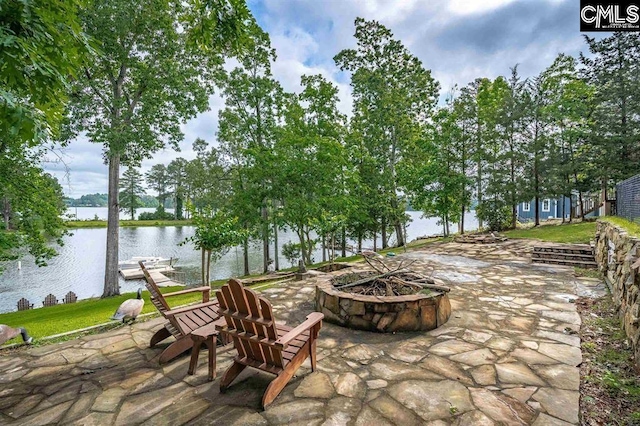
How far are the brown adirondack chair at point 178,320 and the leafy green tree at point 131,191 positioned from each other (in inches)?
1941

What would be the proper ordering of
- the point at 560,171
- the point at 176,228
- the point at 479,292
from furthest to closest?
the point at 176,228
the point at 560,171
the point at 479,292

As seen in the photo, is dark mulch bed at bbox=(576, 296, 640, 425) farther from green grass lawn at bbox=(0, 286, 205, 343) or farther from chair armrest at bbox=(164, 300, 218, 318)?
green grass lawn at bbox=(0, 286, 205, 343)

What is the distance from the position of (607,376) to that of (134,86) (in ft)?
41.2

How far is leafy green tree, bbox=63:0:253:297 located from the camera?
8133 millimetres

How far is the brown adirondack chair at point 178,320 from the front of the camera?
9.20 feet

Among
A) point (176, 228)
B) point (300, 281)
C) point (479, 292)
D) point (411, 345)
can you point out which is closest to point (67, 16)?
point (411, 345)

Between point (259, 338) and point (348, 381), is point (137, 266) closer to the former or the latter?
point (259, 338)

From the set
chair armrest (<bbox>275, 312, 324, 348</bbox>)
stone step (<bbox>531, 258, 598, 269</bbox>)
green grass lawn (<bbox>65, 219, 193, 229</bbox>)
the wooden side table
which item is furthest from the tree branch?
green grass lawn (<bbox>65, 219, 193, 229</bbox>)

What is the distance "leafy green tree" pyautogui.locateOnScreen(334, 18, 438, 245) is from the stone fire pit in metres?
9.58

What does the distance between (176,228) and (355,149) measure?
3657 centimetres

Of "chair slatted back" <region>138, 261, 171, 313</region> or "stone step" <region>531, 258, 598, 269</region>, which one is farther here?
"stone step" <region>531, 258, 598, 269</region>

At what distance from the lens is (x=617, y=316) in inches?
140

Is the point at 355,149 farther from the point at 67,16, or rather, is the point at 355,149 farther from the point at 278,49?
the point at 67,16

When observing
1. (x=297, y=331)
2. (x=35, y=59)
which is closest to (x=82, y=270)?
(x=35, y=59)
